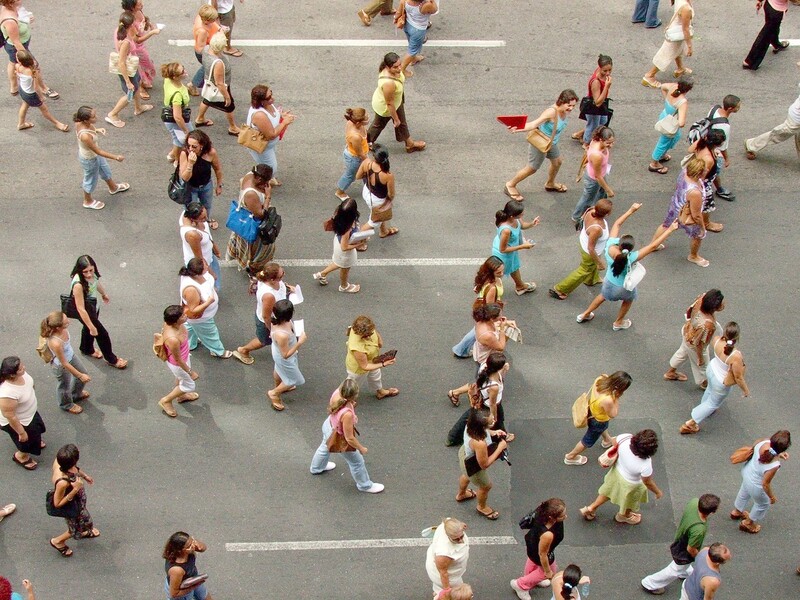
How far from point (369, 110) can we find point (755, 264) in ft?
19.9

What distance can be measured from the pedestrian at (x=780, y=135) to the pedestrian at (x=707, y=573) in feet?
24.8

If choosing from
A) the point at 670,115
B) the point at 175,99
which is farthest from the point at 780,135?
the point at 175,99

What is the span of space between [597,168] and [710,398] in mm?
3457

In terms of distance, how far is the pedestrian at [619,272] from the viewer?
Result: 11.5m

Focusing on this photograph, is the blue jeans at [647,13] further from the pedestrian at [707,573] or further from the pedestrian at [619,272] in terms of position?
the pedestrian at [707,573]

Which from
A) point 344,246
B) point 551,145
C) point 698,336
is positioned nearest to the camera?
point 698,336

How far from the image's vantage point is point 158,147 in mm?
14633

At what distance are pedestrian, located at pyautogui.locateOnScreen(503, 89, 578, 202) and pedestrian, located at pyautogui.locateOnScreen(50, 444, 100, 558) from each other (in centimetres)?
705

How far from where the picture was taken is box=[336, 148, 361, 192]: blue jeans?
13344 millimetres

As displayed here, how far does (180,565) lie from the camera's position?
887 centimetres

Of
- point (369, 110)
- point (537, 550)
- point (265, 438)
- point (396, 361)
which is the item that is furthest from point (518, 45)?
point (537, 550)

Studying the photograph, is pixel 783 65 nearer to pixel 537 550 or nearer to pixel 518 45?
pixel 518 45

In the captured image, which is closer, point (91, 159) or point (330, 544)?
point (330, 544)

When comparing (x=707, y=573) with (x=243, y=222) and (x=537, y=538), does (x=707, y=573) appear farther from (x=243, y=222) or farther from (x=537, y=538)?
(x=243, y=222)
